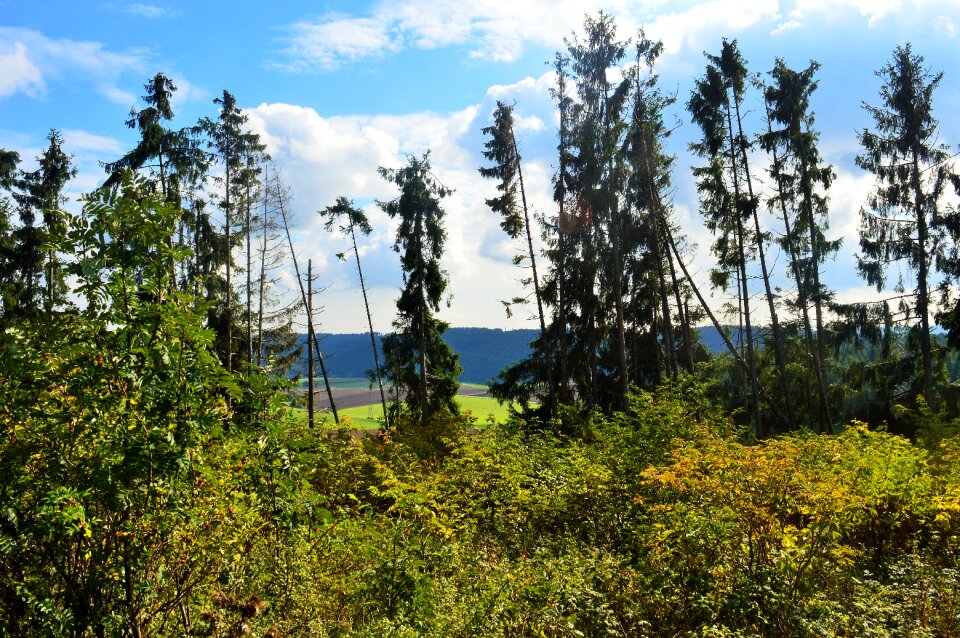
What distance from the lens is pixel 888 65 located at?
1867cm

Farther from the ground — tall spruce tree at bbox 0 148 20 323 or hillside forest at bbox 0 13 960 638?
tall spruce tree at bbox 0 148 20 323

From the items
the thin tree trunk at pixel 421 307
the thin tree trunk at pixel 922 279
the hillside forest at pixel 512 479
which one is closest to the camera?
the hillside forest at pixel 512 479

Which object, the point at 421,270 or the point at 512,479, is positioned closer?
the point at 512,479

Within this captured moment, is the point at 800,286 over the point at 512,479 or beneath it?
over

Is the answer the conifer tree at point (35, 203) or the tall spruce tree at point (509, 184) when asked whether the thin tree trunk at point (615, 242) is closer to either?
the tall spruce tree at point (509, 184)

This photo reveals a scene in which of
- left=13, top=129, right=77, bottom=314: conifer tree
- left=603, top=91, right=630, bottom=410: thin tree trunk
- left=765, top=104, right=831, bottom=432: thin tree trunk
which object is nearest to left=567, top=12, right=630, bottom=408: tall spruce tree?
left=603, top=91, right=630, bottom=410: thin tree trunk

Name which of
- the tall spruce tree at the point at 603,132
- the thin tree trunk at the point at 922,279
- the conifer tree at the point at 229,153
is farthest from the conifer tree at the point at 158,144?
the thin tree trunk at the point at 922,279

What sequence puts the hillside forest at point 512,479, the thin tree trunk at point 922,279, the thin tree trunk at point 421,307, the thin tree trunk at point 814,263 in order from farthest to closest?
the thin tree trunk at point 421,307, the thin tree trunk at point 814,263, the thin tree trunk at point 922,279, the hillside forest at point 512,479

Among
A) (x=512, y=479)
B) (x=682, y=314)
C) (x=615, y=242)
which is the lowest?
(x=512, y=479)

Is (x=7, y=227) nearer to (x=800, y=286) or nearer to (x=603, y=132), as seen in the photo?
(x=603, y=132)

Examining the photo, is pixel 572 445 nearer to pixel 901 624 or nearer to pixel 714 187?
pixel 901 624

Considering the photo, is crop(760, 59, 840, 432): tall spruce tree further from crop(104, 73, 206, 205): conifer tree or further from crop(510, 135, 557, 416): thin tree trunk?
crop(104, 73, 206, 205): conifer tree

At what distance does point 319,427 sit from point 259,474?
4664 mm

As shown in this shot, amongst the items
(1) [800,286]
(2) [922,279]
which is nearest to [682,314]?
(1) [800,286]
